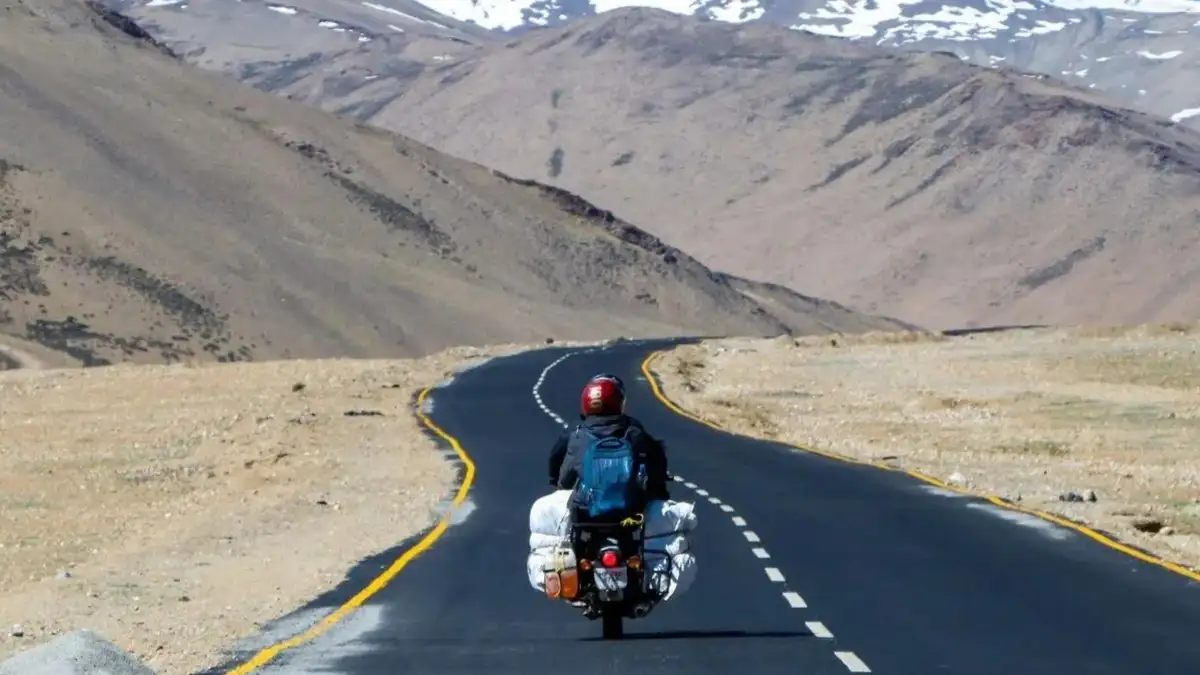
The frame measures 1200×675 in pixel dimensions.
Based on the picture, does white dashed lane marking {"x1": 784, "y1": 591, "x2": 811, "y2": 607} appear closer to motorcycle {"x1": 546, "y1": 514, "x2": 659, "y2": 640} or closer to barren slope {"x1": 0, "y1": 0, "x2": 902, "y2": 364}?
motorcycle {"x1": 546, "y1": 514, "x2": 659, "y2": 640}

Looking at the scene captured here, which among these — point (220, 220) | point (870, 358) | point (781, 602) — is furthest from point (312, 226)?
point (781, 602)

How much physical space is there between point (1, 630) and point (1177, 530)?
16.6m

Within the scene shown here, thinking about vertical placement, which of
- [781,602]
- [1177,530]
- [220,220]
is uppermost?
[781,602]

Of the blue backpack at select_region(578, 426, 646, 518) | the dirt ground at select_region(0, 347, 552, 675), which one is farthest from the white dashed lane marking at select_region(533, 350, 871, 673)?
the dirt ground at select_region(0, 347, 552, 675)

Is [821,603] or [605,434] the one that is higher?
[605,434]

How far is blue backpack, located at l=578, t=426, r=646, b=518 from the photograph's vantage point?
48.2 feet

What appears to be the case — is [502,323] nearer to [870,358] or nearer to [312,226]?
[312,226]

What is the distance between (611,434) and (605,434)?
0.04 m

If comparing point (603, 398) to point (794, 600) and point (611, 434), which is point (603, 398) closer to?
point (611, 434)

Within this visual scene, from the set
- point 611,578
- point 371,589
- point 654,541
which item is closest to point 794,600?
point 654,541

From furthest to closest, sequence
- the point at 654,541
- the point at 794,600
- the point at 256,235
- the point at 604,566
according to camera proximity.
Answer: the point at 256,235, the point at 794,600, the point at 654,541, the point at 604,566

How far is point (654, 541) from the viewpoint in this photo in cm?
1490

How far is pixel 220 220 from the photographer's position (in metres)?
127

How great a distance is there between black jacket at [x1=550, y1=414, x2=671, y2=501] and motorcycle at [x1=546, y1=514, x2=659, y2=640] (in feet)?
1.08
